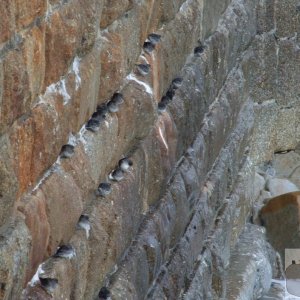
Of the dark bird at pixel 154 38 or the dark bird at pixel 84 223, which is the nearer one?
the dark bird at pixel 84 223

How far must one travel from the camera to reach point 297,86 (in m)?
6.86

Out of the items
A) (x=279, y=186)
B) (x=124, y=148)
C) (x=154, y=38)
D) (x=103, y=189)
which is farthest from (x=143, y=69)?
(x=279, y=186)

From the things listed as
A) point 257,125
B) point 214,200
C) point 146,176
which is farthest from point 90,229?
point 257,125

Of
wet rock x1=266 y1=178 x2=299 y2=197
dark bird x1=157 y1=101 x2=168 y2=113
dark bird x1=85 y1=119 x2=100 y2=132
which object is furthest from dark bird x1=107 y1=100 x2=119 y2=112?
wet rock x1=266 y1=178 x2=299 y2=197

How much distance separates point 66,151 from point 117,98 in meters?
0.49

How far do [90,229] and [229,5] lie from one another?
2.73 metres

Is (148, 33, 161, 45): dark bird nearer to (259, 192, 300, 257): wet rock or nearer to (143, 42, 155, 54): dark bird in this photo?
(143, 42, 155, 54): dark bird

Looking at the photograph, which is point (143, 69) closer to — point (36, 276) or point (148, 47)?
point (148, 47)

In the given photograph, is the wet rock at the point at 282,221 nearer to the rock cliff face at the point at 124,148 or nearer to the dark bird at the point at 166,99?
the rock cliff face at the point at 124,148

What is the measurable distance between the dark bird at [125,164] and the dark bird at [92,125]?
0.28 metres

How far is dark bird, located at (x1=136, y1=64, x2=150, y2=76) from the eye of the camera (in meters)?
3.32

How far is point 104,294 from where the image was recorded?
3.02 metres

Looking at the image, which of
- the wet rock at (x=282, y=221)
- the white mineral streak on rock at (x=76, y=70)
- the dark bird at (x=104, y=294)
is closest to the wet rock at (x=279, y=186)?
the wet rock at (x=282, y=221)

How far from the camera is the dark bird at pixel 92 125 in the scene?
2818 millimetres
